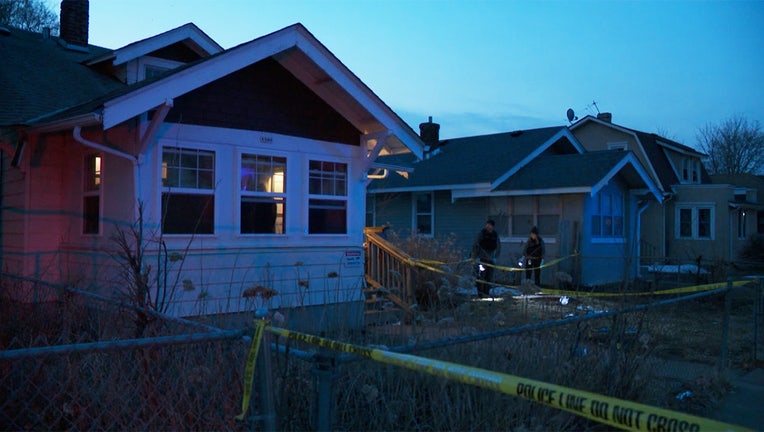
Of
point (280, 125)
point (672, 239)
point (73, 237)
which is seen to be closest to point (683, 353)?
point (280, 125)

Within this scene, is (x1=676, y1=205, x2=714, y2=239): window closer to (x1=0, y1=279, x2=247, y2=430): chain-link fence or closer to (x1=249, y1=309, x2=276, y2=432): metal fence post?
(x1=0, y1=279, x2=247, y2=430): chain-link fence

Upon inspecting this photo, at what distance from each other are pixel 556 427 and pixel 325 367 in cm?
220

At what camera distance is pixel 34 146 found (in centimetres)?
968

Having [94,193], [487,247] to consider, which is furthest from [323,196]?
[487,247]

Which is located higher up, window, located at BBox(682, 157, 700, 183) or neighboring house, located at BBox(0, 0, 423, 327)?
window, located at BBox(682, 157, 700, 183)

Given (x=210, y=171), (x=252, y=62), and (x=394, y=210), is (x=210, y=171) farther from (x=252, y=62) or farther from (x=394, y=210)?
(x=394, y=210)

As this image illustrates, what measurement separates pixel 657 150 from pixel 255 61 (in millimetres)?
24376

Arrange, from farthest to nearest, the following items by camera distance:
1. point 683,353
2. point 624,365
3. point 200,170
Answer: point 200,170 → point 683,353 → point 624,365

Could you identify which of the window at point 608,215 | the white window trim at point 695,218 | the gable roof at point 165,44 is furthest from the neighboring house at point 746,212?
the gable roof at point 165,44

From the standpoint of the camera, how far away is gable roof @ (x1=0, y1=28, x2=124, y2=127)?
10.3m

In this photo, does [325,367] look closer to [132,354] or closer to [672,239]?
[132,354]

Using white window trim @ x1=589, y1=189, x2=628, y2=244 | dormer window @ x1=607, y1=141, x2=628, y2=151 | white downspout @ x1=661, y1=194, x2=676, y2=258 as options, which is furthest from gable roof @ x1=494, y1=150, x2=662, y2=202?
dormer window @ x1=607, y1=141, x2=628, y2=151

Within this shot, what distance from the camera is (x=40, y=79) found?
11.6m

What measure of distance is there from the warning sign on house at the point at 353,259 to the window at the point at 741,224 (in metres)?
23.6
